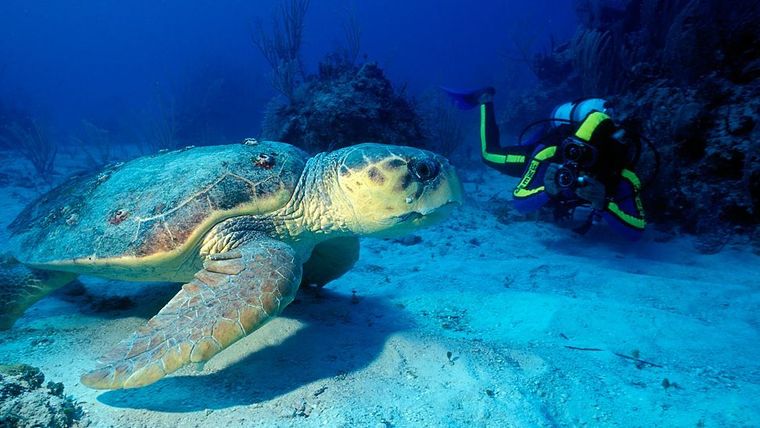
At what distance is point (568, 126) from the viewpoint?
6.18 m

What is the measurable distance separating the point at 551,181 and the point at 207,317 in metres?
4.70

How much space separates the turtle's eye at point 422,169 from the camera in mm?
2699

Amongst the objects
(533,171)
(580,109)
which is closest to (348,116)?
(533,171)

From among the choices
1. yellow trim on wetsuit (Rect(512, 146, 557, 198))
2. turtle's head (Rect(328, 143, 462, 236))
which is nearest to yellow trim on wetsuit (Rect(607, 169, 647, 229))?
yellow trim on wetsuit (Rect(512, 146, 557, 198))

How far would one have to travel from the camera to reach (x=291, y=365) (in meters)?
2.44

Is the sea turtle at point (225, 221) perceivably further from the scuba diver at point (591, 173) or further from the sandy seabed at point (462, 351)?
the scuba diver at point (591, 173)

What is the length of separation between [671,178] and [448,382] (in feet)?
18.9

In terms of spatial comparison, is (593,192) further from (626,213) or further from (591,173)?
(626,213)

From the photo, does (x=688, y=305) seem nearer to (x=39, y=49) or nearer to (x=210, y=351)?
Result: (x=210, y=351)

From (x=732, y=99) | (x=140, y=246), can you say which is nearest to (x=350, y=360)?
(x=140, y=246)

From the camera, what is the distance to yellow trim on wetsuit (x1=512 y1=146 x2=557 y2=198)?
5523 mm

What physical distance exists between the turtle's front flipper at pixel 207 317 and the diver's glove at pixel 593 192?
4004 millimetres

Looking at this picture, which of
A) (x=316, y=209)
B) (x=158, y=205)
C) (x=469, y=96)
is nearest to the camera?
(x=158, y=205)

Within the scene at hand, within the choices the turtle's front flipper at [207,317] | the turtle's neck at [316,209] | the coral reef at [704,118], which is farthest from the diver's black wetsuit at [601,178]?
the turtle's front flipper at [207,317]
